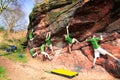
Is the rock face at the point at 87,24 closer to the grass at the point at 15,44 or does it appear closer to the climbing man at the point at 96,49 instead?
the climbing man at the point at 96,49

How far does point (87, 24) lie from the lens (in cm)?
1703

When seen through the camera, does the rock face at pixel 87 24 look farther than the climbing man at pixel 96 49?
No

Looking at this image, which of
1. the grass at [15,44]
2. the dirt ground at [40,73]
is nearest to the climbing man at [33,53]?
the grass at [15,44]

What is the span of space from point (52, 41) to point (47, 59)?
1.86m

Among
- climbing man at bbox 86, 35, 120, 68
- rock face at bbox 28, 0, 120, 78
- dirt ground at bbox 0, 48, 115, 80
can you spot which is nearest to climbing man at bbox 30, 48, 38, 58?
rock face at bbox 28, 0, 120, 78

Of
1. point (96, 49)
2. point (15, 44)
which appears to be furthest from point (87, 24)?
point (15, 44)

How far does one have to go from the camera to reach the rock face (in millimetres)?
14945

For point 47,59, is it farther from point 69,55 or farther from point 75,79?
point 75,79

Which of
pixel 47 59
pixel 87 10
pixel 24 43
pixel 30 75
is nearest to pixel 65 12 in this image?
pixel 87 10

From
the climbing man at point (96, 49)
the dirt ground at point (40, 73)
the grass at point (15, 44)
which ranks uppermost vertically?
the climbing man at point (96, 49)

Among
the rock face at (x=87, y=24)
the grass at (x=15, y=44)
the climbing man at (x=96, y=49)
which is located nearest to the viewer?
the rock face at (x=87, y=24)

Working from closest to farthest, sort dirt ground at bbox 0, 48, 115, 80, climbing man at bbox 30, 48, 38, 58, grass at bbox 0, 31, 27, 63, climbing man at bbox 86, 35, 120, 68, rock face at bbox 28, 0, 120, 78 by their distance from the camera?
dirt ground at bbox 0, 48, 115, 80
rock face at bbox 28, 0, 120, 78
climbing man at bbox 86, 35, 120, 68
grass at bbox 0, 31, 27, 63
climbing man at bbox 30, 48, 38, 58

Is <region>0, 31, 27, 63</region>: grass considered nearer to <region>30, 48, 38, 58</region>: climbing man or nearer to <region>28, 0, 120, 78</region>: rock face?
<region>30, 48, 38, 58</region>: climbing man

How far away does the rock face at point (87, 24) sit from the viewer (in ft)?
49.0
